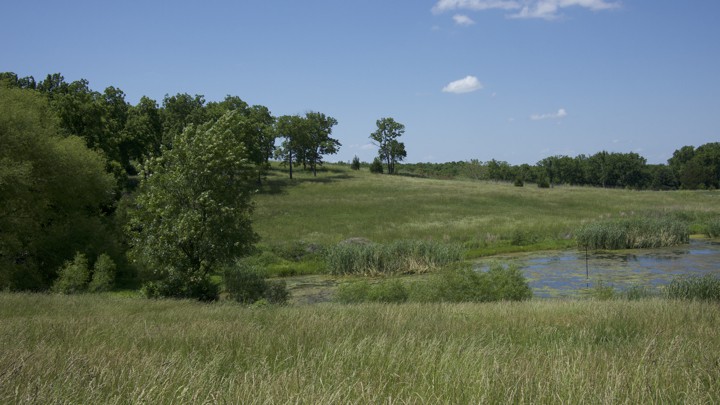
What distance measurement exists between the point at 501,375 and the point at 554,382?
329 mm

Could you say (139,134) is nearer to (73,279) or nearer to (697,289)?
(73,279)

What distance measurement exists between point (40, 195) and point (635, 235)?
36.2m

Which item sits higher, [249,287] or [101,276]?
[249,287]

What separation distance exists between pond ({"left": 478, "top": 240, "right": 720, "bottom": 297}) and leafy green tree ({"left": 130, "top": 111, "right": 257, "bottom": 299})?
1258 centimetres

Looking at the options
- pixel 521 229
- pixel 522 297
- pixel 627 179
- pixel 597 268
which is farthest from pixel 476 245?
pixel 627 179

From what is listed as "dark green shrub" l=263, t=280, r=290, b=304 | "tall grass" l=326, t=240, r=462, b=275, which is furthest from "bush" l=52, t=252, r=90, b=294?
"tall grass" l=326, t=240, r=462, b=275

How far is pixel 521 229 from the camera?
40.3 m

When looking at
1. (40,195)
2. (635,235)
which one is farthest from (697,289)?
(40,195)

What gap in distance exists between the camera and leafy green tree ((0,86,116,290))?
23.6 metres

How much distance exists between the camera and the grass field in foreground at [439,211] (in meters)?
40.0

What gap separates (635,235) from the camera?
3312 cm

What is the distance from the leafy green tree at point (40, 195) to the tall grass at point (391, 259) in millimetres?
13303

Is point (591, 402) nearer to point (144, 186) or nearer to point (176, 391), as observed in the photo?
point (176, 391)

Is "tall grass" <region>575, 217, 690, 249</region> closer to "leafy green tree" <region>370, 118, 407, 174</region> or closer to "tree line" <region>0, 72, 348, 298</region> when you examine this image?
"tree line" <region>0, 72, 348, 298</region>
